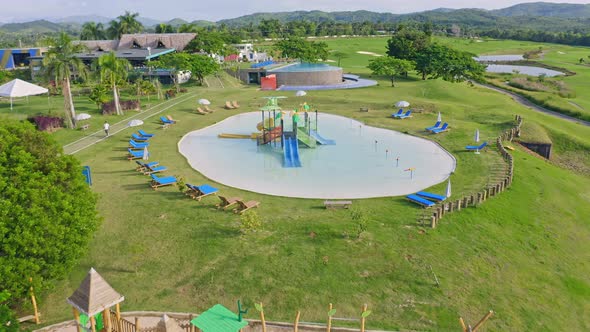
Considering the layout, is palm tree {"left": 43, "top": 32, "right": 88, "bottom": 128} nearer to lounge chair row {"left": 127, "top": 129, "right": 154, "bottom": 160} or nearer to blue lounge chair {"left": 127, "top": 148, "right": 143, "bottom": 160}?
lounge chair row {"left": 127, "top": 129, "right": 154, "bottom": 160}

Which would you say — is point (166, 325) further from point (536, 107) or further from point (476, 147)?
point (536, 107)

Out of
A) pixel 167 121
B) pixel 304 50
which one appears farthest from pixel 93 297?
pixel 304 50

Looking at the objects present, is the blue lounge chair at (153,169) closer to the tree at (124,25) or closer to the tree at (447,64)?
the tree at (447,64)

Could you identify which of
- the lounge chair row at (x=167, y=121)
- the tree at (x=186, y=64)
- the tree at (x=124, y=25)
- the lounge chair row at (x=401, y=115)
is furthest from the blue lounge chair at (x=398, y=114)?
the tree at (x=124, y=25)

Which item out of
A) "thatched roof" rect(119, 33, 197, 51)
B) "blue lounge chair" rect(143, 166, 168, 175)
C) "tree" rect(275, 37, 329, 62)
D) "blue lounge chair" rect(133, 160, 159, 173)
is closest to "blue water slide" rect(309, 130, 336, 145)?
"blue lounge chair" rect(143, 166, 168, 175)

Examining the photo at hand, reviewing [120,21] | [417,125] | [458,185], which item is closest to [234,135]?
[417,125]

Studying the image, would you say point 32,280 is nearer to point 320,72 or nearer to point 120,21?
point 320,72
